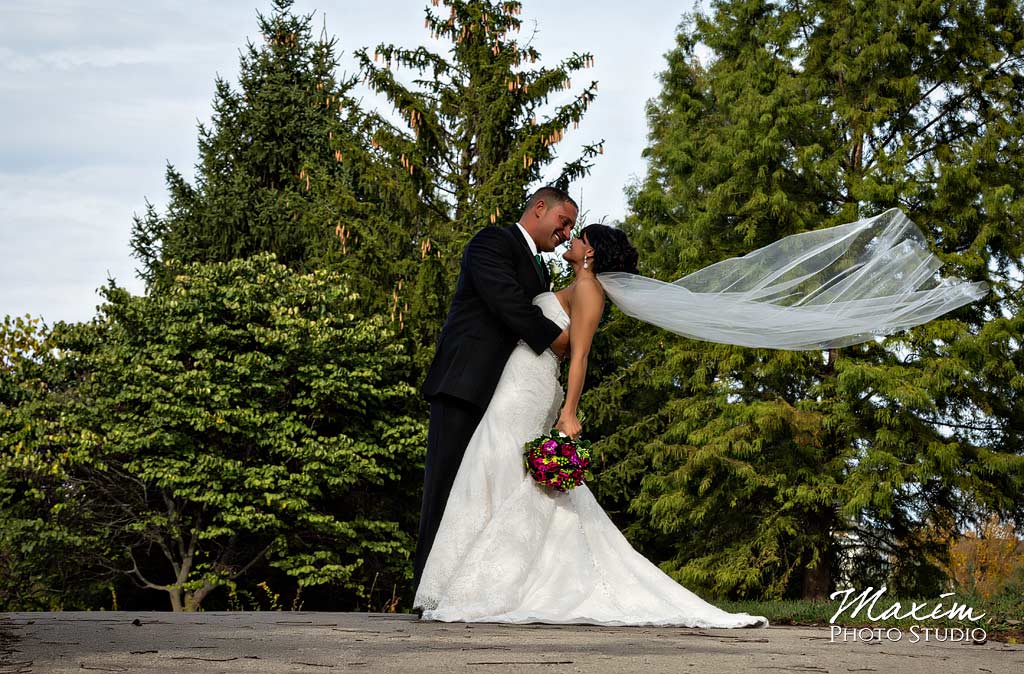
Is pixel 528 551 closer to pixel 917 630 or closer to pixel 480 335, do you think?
pixel 480 335

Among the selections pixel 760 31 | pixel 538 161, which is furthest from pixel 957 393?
pixel 538 161

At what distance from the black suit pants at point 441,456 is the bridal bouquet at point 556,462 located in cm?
41

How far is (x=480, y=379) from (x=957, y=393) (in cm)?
1140

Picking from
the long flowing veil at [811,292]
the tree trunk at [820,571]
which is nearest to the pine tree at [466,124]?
the tree trunk at [820,571]

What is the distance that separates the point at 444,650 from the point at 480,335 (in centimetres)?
243

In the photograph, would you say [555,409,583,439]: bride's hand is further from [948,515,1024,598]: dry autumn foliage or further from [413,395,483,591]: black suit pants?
[948,515,1024,598]: dry autumn foliage

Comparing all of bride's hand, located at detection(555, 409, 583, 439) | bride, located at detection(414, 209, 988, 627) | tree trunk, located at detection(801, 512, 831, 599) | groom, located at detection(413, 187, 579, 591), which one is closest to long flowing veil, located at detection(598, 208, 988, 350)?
bride, located at detection(414, 209, 988, 627)

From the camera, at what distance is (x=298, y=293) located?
20.0m

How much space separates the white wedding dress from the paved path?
0.30 m

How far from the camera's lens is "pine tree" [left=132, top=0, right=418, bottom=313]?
2492 centimetres

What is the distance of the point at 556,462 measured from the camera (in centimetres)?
579

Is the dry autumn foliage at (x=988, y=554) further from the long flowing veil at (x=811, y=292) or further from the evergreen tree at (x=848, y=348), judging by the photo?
the long flowing veil at (x=811, y=292)

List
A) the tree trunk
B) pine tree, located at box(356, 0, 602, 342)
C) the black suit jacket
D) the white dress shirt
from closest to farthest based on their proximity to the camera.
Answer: the black suit jacket
the white dress shirt
the tree trunk
pine tree, located at box(356, 0, 602, 342)

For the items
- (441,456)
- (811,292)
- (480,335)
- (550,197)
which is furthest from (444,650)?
(811,292)
